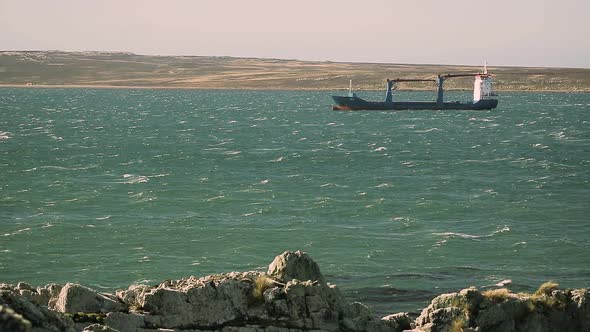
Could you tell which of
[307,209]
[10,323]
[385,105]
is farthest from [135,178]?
[385,105]

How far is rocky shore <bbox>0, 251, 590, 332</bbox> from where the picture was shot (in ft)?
76.7

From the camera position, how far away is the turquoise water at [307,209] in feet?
144

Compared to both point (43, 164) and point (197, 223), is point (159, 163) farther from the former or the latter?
point (197, 223)

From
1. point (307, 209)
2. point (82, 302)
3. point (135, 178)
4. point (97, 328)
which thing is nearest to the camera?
point (97, 328)

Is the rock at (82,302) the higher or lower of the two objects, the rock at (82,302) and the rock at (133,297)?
the higher

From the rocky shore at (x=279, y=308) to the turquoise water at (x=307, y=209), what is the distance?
920 cm

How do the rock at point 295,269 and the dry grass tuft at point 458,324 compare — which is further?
the rock at point 295,269

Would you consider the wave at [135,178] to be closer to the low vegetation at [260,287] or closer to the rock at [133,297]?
the rock at [133,297]

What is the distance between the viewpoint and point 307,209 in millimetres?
60750

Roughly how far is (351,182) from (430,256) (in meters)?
27.4

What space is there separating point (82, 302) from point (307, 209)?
37.9 m

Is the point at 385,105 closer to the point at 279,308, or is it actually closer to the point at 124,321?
the point at 279,308

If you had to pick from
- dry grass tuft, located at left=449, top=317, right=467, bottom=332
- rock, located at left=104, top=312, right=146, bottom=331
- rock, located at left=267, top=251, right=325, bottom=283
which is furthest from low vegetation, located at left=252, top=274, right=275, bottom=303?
dry grass tuft, located at left=449, top=317, right=467, bottom=332

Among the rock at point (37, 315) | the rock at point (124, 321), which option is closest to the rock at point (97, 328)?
the rock at point (37, 315)
